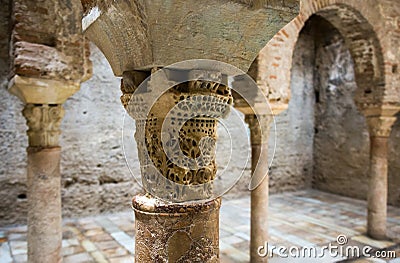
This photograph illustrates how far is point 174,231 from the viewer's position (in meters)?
1.68

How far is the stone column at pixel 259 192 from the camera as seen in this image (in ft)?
13.3

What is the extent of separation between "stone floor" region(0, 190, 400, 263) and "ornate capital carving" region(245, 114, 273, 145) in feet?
4.95

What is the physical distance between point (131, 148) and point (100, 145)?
0.62m

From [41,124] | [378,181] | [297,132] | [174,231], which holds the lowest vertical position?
[378,181]

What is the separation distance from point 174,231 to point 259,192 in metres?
2.57

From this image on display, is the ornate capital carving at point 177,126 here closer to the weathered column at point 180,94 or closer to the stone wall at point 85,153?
the weathered column at point 180,94

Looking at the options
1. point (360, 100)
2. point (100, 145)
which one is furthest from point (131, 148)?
point (360, 100)

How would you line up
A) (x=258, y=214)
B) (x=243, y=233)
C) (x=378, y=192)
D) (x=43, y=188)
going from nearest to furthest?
(x=43, y=188) → (x=258, y=214) → (x=378, y=192) → (x=243, y=233)

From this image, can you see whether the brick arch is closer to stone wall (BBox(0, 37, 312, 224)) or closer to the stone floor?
the stone floor

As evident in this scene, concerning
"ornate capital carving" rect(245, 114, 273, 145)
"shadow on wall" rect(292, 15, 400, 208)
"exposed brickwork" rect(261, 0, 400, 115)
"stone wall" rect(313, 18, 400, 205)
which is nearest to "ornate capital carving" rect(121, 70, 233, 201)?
"ornate capital carving" rect(245, 114, 273, 145)

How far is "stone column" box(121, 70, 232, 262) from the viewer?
169 centimetres

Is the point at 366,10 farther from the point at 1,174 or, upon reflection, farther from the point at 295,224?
the point at 1,174

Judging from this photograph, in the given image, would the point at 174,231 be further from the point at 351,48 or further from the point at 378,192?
the point at 351,48
